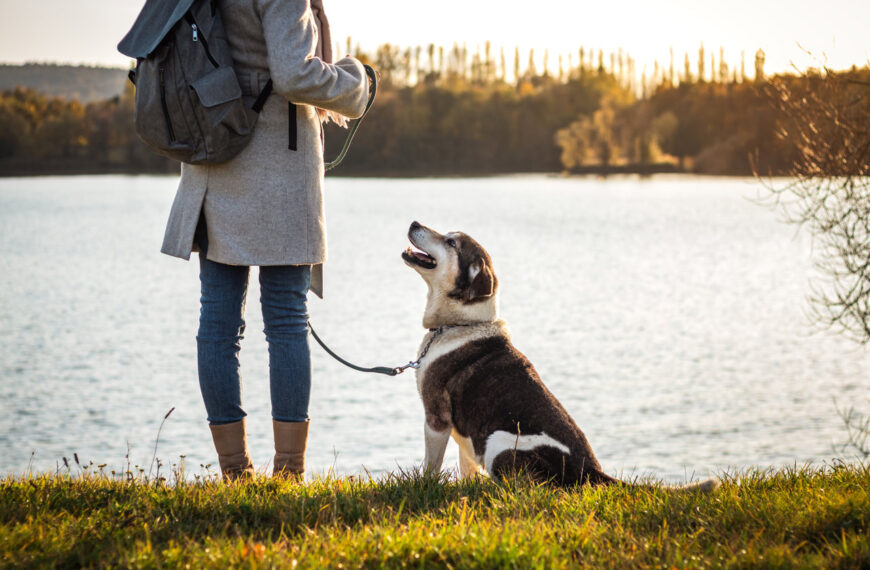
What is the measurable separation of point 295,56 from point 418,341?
45.2 ft

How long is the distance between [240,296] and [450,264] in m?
1.18

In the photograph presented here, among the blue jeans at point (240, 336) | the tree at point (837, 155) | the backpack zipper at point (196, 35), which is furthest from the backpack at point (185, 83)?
the tree at point (837, 155)

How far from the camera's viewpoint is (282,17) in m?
3.25

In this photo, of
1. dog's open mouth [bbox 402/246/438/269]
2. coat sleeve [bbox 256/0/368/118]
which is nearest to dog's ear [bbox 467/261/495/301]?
dog's open mouth [bbox 402/246/438/269]

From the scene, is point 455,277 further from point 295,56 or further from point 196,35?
point 196,35

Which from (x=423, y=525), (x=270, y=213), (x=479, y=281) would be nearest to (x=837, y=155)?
(x=479, y=281)

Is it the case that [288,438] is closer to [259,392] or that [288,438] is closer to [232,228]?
[232,228]

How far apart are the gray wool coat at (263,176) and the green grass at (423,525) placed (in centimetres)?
96

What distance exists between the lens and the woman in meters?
3.31

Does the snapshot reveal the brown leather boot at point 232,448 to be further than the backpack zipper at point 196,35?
Yes

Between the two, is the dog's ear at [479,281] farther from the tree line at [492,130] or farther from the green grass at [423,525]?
the tree line at [492,130]

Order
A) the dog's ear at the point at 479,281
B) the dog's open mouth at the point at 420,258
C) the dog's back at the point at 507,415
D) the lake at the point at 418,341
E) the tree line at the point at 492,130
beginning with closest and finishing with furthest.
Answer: the dog's back at the point at 507,415 → the dog's ear at the point at 479,281 → the dog's open mouth at the point at 420,258 → the lake at the point at 418,341 → the tree line at the point at 492,130

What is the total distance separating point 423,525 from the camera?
2.73 m

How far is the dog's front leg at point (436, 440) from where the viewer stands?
3.98 metres
